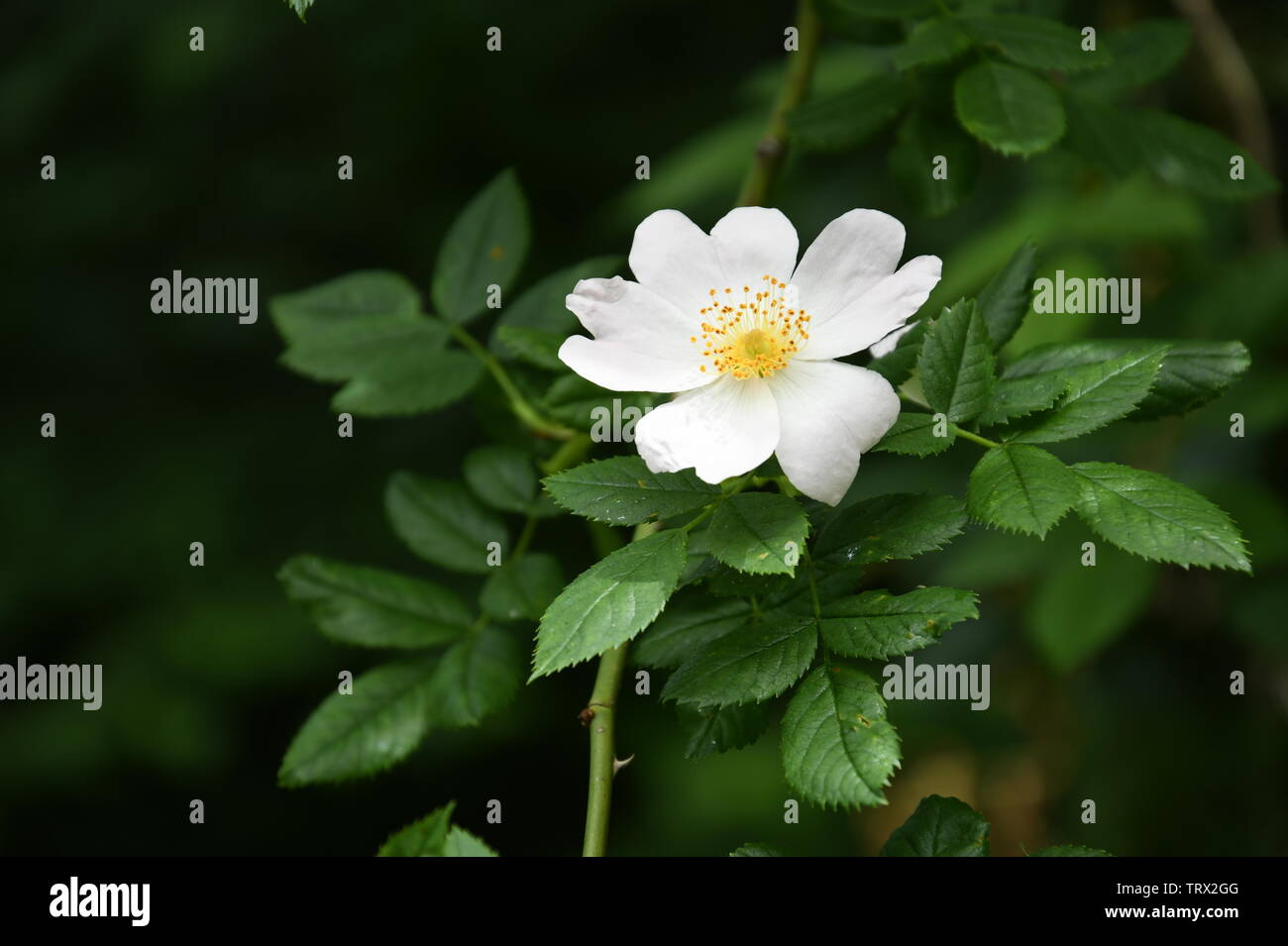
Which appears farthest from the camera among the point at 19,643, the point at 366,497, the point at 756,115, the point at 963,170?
the point at 366,497

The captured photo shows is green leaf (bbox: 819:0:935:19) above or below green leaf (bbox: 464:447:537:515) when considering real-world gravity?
above

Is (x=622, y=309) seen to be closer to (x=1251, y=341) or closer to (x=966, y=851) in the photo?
(x=966, y=851)

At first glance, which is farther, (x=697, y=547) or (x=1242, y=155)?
(x=1242, y=155)

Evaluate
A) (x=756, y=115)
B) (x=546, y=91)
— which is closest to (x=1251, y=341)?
(x=756, y=115)

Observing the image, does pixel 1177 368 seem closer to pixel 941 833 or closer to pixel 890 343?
pixel 890 343

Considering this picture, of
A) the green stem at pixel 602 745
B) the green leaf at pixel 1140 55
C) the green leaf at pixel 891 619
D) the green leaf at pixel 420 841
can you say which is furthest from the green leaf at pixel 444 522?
the green leaf at pixel 1140 55

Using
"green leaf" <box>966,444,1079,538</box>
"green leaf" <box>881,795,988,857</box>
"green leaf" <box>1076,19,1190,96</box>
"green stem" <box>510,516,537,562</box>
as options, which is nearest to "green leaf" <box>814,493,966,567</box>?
"green leaf" <box>966,444,1079,538</box>

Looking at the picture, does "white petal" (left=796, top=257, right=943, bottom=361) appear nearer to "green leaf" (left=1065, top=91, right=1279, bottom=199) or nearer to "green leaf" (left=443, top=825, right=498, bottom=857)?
"green leaf" (left=443, top=825, right=498, bottom=857)
